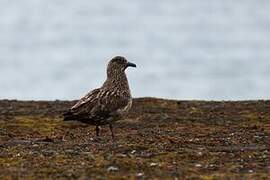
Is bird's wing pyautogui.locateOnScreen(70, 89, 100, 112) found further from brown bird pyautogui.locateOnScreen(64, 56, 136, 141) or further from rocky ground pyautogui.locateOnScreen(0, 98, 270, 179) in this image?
rocky ground pyautogui.locateOnScreen(0, 98, 270, 179)

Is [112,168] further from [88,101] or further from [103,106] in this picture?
[88,101]

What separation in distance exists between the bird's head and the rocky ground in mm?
1616

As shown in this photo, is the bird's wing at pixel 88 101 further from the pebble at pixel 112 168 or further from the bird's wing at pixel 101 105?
the pebble at pixel 112 168

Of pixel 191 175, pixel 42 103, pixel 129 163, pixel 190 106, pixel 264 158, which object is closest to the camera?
pixel 191 175

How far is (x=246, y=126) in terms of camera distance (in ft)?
84.6

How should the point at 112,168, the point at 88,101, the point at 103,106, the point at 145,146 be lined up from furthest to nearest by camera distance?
the point at 88,101
the point at 103,106
the point at 145,146
the point at 112,168

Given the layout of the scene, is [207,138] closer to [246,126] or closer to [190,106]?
[246,126]

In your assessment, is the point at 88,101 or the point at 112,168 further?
the point at 88,101

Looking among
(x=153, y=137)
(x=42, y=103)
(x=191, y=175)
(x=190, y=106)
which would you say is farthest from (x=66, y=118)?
(x=42, y=103)

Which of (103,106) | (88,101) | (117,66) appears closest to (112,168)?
(103,106)

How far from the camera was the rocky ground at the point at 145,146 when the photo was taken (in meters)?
14.6

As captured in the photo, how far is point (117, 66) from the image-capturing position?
64.3ft

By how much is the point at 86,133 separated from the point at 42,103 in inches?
526

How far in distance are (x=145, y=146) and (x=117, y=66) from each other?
241 cm
